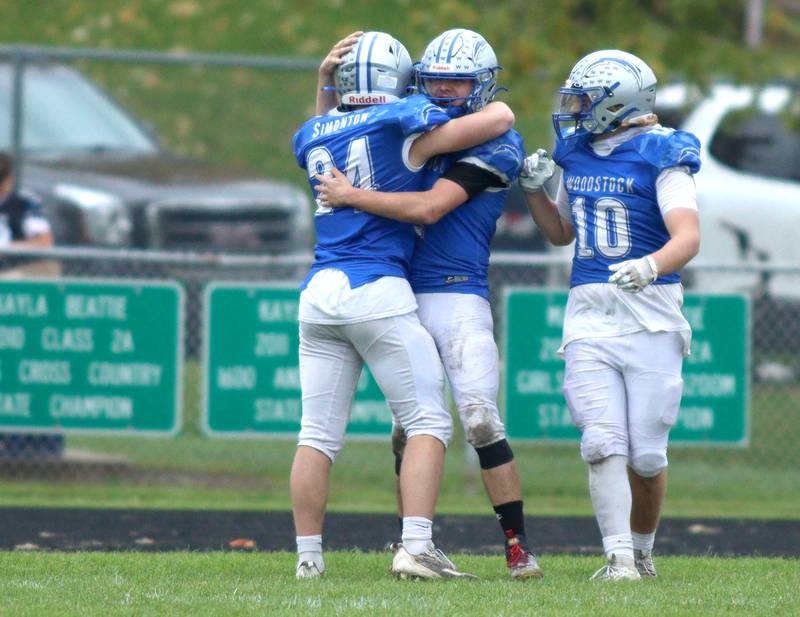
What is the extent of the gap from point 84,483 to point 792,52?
1533 cm

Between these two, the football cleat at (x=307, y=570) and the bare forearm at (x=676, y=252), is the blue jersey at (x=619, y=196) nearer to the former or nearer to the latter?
the bare forearm at (x=676, y=252)

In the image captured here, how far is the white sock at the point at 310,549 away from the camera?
5.89m

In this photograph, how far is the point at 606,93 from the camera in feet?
19.1

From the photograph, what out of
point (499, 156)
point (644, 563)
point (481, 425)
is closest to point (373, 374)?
point (481, 425)

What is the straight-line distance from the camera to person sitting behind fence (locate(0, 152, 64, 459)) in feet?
31.2

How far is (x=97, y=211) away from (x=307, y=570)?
6.65m

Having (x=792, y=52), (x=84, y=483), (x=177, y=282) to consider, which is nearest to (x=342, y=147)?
(x=177, y=282)

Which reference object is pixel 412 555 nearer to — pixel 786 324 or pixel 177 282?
pixel 177 282

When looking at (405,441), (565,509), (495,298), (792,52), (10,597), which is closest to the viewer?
(10,597)

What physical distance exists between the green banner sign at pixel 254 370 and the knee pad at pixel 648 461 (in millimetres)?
3415

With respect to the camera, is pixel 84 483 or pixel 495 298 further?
pixel 495 298

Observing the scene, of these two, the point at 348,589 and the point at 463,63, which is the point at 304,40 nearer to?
the point at 463,63

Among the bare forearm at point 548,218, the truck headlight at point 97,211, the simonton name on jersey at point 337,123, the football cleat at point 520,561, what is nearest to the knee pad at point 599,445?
the football cleat at point 520,561

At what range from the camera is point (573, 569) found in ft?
21.1
